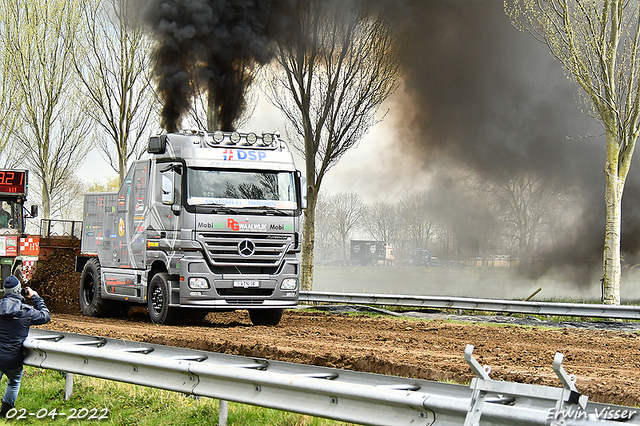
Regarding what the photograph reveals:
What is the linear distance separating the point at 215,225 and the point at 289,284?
5.93ft

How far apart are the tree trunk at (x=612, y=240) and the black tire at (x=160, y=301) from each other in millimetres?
10466

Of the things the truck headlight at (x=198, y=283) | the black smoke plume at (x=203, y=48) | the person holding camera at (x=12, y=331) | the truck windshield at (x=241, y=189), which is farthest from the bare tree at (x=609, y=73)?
the person holding camera at (x=12, y=331)

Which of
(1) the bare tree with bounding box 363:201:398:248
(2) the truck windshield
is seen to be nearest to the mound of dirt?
(2) the truck windshield

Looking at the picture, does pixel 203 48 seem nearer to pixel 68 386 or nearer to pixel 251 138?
pixel 251 138

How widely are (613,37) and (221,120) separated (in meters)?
10.5

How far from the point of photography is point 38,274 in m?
17.7

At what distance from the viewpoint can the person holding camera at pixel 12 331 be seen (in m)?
6.84

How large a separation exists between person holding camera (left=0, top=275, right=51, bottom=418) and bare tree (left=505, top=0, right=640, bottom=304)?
→ 45.7ft

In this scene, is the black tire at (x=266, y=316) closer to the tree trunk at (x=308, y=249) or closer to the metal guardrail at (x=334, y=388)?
the metal guardrail at (x=334, y=388)

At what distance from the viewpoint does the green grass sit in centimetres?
Answer: 586

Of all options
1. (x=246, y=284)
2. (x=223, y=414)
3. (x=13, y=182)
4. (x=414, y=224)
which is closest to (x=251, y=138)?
(x=246, y=284)

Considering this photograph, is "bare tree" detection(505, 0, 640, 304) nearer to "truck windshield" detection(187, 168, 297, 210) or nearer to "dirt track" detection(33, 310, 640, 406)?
"dirt track" detection(33, 310, 640, 406)

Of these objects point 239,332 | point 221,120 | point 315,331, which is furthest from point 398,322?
point 221,120

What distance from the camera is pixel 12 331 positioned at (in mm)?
7043
